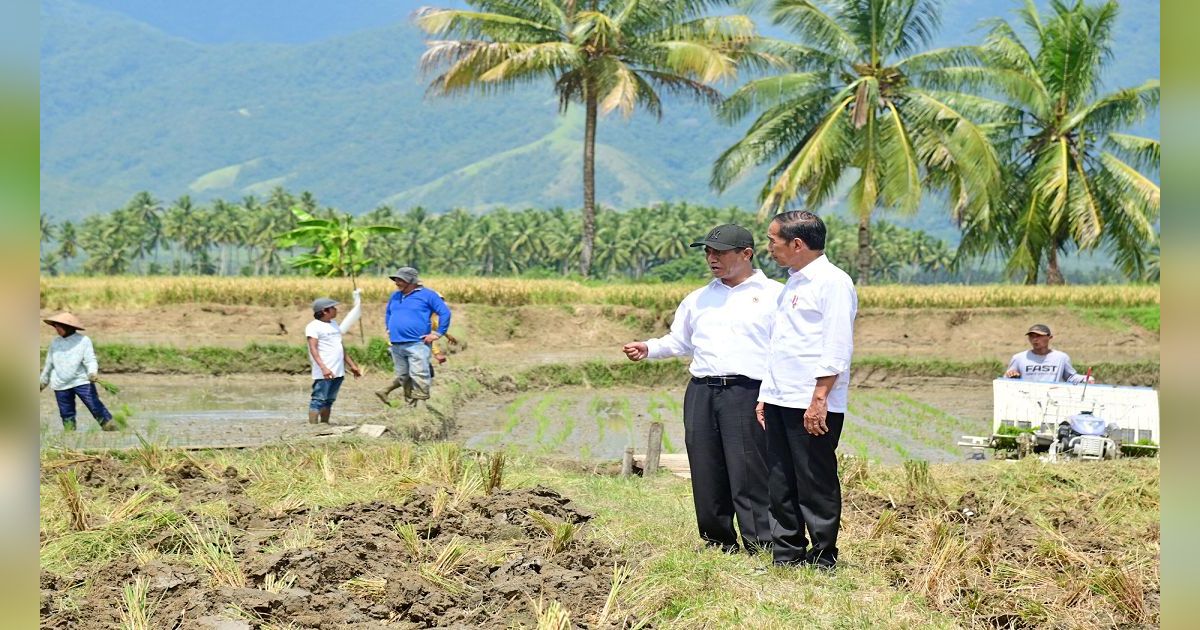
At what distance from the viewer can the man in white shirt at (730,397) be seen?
643 cm

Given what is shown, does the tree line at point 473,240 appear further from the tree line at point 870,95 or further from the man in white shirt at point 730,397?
the man in white shirt at point 730,397

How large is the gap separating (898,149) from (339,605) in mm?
24652

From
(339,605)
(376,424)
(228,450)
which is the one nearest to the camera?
(339,605)

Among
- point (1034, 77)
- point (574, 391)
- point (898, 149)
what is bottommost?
point (574, 391)

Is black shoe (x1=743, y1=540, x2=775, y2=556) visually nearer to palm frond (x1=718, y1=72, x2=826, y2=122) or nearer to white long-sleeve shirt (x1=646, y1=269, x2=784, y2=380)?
white long-sleeve shirt (x1=646, y1=269, x2=784, y2=380)

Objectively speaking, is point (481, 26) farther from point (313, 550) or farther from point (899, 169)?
point (313, 550)

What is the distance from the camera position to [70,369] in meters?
11.3

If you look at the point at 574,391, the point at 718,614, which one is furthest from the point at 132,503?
the point at 574,391

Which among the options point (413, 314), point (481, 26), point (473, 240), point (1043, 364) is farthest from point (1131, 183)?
point (473, 240)

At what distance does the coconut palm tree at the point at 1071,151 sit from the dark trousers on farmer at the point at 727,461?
25634mm

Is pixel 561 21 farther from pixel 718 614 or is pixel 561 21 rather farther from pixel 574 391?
pixel 718 614

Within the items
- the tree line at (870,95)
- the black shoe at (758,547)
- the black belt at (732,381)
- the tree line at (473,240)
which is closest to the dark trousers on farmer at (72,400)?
the black belt at (732,381)

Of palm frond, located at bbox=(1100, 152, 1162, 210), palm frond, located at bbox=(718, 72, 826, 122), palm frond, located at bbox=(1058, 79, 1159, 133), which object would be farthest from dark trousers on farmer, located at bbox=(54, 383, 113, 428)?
palm frond, located at bbox=(1058, 79, 1159, 133)

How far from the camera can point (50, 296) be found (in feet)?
80.2
